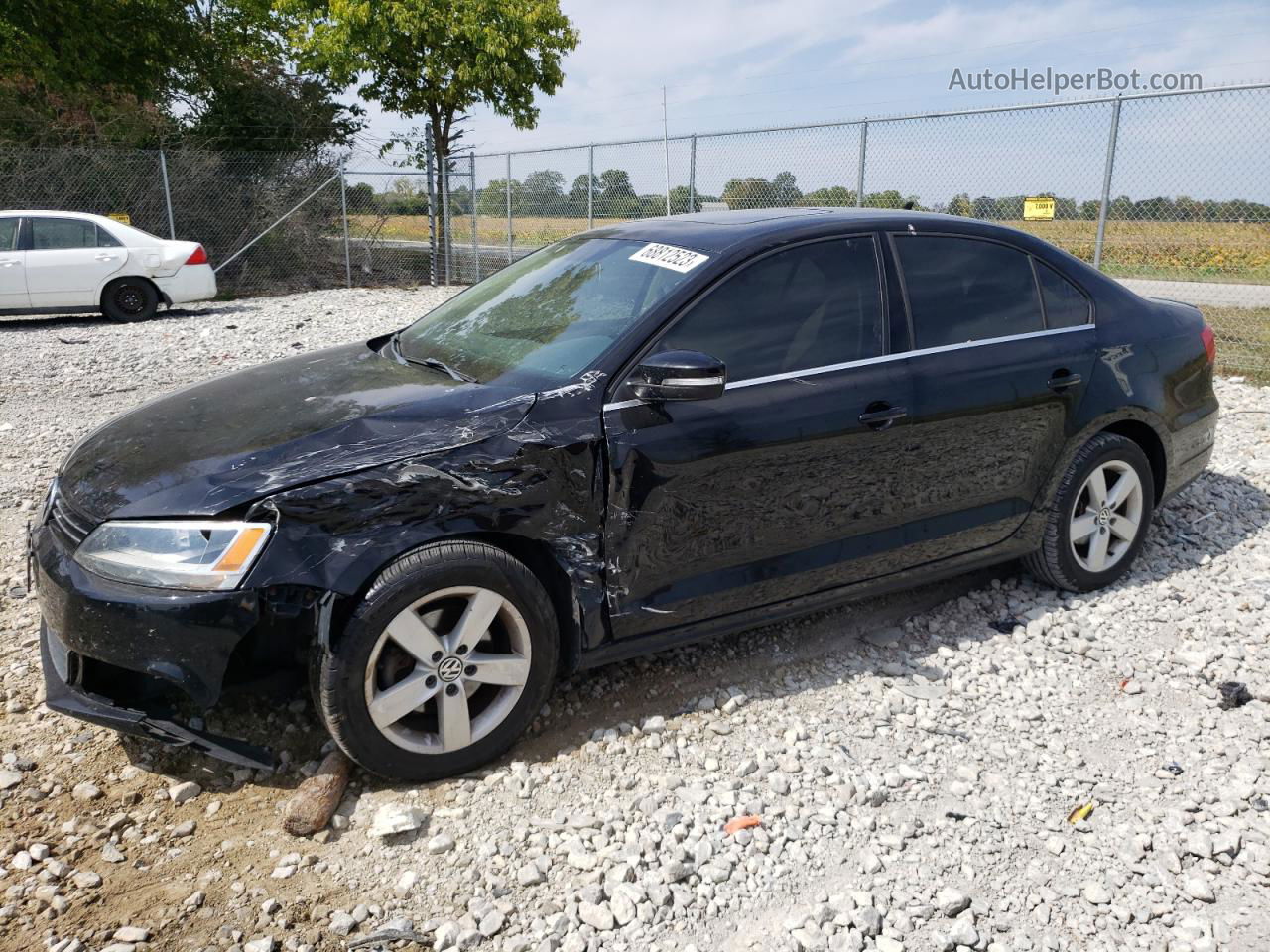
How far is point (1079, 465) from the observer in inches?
164

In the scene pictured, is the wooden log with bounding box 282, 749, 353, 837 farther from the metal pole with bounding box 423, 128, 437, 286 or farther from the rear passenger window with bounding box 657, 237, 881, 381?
the metal pole with bounding box 423, 128, 437, 286

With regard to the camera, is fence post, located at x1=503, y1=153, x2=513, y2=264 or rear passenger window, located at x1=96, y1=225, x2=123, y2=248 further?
fence post, located at x1=503, y1=153, x2=513, y2=264

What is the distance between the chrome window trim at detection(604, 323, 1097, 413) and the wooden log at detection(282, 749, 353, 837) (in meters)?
1.38

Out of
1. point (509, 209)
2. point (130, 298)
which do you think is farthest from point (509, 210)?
point (130, 298)

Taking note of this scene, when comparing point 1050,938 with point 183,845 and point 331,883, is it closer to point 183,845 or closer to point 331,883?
point 331,883

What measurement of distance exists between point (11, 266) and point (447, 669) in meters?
11.8

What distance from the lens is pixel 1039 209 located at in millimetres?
9906

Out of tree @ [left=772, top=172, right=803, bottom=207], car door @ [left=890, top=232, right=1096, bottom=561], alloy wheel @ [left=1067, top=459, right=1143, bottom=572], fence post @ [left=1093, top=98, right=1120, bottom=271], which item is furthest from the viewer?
tree @ [left=772, top=172, right=803, bottom=207]

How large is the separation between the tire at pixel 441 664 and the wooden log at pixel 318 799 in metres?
0.15

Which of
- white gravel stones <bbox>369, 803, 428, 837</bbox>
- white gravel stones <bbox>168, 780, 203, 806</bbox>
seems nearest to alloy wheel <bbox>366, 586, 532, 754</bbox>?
white gravel stones <bbox>369, 803, 428, 837</bbox>

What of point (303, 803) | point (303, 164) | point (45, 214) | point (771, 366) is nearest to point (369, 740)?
point (303, 803)

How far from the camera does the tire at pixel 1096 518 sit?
4199 mm

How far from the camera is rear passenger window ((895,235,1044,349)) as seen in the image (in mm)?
3760

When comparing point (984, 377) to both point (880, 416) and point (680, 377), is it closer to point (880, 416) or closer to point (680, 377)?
point (880, 416)
